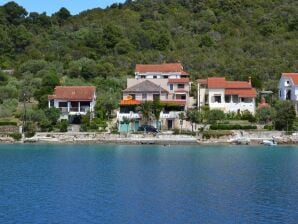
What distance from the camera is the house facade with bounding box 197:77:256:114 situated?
5734 centimetres

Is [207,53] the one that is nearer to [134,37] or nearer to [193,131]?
[134,37]

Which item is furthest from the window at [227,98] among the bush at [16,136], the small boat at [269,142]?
the bush at [16,136]

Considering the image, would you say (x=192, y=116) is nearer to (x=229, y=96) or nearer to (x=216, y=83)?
(x=229, y=96)

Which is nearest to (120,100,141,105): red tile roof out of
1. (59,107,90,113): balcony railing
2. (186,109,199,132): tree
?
(59,107,90,113): balcony railing

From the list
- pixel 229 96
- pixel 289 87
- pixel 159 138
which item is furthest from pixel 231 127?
pixel 289 87

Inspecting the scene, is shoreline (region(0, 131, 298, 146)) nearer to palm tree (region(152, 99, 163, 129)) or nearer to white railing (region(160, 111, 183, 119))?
palm tree (region(152, 99, 163, 129))

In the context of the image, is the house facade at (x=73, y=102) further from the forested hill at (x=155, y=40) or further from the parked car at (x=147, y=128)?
the forested hill at (x=155, y=40)

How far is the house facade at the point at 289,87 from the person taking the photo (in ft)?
196

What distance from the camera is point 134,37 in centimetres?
8444

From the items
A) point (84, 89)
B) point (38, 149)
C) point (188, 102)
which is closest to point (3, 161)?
point (38, 149)

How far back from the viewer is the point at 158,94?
189ft

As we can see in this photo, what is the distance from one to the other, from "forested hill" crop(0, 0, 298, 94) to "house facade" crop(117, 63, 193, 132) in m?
5.00

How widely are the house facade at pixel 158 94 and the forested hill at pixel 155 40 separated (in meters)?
5.00

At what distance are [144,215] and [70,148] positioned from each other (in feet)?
80.5
